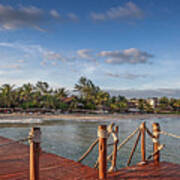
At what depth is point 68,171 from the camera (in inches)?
148

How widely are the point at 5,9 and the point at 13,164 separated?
9574 millimetres

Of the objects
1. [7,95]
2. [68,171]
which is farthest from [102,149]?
[7,95]

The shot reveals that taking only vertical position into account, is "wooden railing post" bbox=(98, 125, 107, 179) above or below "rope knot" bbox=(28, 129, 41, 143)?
below

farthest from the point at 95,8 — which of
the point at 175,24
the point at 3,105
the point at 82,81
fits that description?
the point at 82,81

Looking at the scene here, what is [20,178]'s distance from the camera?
11.2ft

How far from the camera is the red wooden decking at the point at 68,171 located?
3.45 m

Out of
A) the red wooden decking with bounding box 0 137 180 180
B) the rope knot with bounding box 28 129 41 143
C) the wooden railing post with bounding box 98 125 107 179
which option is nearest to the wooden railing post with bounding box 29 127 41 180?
the rope knot with bounding box 28 129 41 143

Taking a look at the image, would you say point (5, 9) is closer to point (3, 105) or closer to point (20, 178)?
point (20, 178)

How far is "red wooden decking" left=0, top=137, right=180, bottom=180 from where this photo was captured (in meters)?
3.45

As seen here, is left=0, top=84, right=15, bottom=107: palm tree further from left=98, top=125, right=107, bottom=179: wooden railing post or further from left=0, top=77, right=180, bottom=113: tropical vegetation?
left=98, top=125, right=107, bottom=179: wooden railing post

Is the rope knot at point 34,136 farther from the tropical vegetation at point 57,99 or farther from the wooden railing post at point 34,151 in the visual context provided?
the tropical vegetation at point 57,99

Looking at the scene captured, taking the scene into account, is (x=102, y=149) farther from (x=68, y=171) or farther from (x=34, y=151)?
(x=34, y=151)

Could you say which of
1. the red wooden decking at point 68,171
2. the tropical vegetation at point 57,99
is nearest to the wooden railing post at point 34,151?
→ the red wooden decking at point 68,171

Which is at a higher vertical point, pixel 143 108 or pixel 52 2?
pixel 52 2
